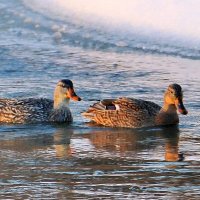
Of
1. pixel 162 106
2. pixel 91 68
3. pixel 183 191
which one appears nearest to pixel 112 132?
pixel 162 106

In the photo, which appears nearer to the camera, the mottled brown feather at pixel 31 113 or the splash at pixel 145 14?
the mottled brown feather at pixel 31 113

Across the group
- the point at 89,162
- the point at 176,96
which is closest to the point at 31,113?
the point at 176,96

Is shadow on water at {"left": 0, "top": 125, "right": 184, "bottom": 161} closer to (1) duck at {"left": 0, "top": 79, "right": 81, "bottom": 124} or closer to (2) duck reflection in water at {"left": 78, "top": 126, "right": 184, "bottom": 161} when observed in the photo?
(2) duck reflection in water at {"left": 78, "top": 126, "right": 184, "bottom": 161}

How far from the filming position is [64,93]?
1091 cm

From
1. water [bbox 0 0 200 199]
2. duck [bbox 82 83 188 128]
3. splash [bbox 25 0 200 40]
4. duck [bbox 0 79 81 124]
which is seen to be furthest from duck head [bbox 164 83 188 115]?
splash [bbox 25 0 200 40]

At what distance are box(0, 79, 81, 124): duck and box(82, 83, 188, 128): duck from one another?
299 millimetres

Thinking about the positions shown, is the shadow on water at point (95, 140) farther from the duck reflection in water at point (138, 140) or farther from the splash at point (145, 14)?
the splash at point (145, 14)

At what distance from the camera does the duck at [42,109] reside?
10789 millimetres

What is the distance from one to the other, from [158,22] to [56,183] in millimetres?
9658

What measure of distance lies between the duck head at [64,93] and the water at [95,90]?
254mm

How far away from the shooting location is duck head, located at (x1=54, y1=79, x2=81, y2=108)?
1085 cm

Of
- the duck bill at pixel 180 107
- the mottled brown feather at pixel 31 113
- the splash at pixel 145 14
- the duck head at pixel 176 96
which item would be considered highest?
the splash at pixel 145 14

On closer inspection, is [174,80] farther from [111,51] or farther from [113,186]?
[113,186]

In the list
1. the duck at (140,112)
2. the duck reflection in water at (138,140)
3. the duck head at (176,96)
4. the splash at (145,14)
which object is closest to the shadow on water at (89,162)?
the duck reflection in water at (138,140)
